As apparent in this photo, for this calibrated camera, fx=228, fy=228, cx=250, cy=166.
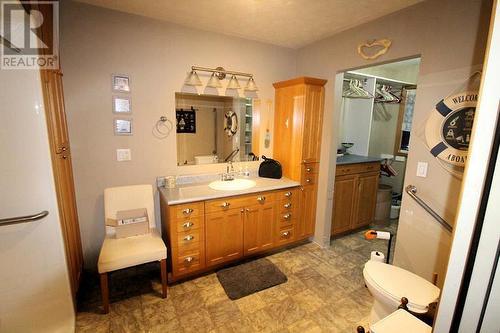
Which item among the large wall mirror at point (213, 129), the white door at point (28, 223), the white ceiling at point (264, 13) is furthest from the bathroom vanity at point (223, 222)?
the white ceiling at point (264, 13)

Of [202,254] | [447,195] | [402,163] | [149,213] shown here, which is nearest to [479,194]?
[447,195]

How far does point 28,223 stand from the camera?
54.7 inches

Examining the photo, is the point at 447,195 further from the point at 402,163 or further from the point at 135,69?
the point at 135,69

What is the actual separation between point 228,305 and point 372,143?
363 cm

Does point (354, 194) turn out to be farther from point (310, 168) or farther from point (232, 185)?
Answer: point (232, 185)

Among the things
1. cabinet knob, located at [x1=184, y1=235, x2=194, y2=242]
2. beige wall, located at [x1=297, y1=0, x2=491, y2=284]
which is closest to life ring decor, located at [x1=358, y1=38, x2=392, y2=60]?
beige wall, located at [x1=297, y1=0, x2=491, y2=284]

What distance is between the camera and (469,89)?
1.58 metres

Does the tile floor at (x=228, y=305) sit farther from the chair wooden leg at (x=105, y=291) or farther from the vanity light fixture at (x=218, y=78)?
the vanity light fixture at (x=218, y=78)

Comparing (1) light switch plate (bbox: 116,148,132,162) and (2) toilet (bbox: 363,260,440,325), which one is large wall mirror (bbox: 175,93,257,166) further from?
(2) toilet (bbox: 363,260,440,325)

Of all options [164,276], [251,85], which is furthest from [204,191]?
[251,85]

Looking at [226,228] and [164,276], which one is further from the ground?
[226,228]

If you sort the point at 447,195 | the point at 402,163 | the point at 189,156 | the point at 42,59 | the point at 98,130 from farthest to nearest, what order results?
the point at 402,163, the point at 189,156, the point at 98,130, the point at 447,195, the point at 42,59

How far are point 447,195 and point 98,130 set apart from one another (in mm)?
2994

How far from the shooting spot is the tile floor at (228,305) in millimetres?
1713
